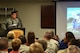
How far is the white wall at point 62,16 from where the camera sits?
866 centimetres

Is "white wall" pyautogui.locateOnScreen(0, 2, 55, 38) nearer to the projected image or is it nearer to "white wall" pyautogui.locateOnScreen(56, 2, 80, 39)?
"white wall" pyautogui.locateOnScreen(56, 2, 80, 39)

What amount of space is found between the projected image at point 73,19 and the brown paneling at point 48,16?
0.69 meters

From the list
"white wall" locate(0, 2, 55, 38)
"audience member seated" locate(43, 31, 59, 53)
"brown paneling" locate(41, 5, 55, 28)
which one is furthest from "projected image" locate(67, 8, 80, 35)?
"audience member seated" locate(43, 31, 59, 53)

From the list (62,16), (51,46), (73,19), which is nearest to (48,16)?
(62,16)

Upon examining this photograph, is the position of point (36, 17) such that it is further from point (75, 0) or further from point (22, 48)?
point (22, 48)

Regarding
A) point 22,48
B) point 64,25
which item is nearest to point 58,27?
point 64,25

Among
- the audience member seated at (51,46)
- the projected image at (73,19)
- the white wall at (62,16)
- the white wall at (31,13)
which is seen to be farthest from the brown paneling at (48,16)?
the audience member seated at (51,46)

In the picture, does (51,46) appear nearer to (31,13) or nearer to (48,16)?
(48,16)

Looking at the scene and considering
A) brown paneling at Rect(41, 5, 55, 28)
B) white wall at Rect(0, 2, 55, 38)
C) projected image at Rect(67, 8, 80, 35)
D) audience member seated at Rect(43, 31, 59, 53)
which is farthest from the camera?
white wall at Rect(0, 2, 55, 38)

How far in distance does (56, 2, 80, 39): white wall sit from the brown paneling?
357 mm

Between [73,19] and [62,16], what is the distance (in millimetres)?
476

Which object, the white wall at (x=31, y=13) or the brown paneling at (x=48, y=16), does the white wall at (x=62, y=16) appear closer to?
the brown paneling at (x=48, y=16)

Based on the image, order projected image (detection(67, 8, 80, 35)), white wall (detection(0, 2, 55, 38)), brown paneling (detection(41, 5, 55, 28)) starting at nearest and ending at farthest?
projected image (detection(67, 8, 80, 35)) → brown paneling (detection(41, 5, 55, 28)) → white wall (detection(0, 2, 55, 38))

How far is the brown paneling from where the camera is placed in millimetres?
8984
